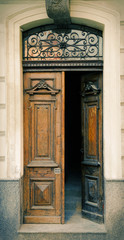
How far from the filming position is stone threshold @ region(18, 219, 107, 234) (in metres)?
4.79

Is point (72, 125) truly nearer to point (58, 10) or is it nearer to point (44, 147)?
point (44, 147)

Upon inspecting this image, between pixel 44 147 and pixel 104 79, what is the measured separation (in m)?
1.82

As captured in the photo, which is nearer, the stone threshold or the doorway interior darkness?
the stone threshold

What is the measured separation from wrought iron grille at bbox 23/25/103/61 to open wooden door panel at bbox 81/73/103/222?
0.50 meters

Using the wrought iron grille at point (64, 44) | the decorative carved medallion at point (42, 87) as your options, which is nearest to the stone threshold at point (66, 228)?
the decorative carved medallion at point (42, 87)

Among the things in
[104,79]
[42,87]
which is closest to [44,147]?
[42,87]

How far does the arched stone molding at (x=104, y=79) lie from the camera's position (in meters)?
4.78

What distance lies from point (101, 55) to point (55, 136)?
1.89 m

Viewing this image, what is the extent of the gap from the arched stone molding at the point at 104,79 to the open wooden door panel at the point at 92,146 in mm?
271

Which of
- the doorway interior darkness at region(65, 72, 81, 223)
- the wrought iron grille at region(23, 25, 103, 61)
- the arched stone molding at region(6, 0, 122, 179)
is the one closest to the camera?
the arched stone molding at region(6, 0, 122, 179)

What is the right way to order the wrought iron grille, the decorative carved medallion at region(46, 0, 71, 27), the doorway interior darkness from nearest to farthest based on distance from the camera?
the decorative carved medallion at region(46, 0, 71, 27) < the wrought iron grille < the doorway interior darkness

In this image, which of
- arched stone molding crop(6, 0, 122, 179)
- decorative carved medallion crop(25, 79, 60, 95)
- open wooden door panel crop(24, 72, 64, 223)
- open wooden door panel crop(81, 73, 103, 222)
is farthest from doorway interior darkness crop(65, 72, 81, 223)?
arched stone molding crop(6, 0, 122, 179)

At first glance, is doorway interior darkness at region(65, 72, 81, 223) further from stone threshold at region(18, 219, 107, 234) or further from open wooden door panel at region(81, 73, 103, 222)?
stone threshold at region(18, 219, 107, 234)

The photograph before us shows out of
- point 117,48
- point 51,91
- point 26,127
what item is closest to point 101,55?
point 117,48
